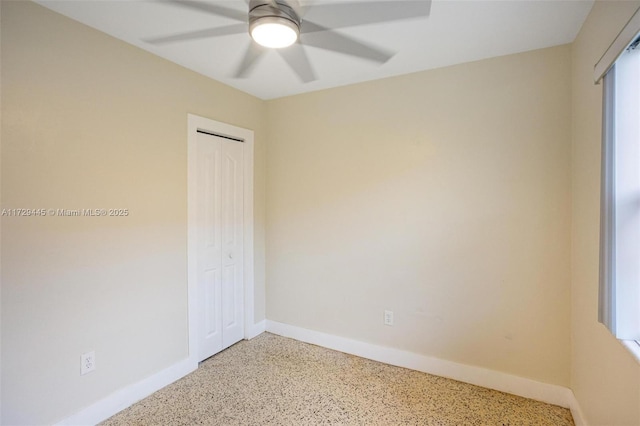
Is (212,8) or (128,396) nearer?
(212,8)

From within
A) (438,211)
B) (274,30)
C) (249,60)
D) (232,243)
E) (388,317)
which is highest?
(249,60)

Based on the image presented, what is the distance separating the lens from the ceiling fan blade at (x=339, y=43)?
201 centimetres

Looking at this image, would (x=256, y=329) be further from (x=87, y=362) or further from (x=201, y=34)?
(x=201, y=34)

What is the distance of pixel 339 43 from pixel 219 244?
2.02 m

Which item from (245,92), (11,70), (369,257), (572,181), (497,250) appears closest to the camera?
(11,70)

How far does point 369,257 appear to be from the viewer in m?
2.91

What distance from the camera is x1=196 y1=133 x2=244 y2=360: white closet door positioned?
2844mm

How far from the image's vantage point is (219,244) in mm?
3016

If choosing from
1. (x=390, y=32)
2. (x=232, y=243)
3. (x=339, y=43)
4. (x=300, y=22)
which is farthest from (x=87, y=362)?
(x=390, y=32)

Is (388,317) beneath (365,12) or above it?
beneath

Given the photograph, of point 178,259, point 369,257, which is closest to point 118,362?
point 178,259

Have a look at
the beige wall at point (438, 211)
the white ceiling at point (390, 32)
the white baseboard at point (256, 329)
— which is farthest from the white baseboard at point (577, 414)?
the white baseboard at point (256, 329)

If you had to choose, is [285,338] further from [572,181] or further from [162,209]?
[572,181]

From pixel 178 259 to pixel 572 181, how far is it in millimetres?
2970
